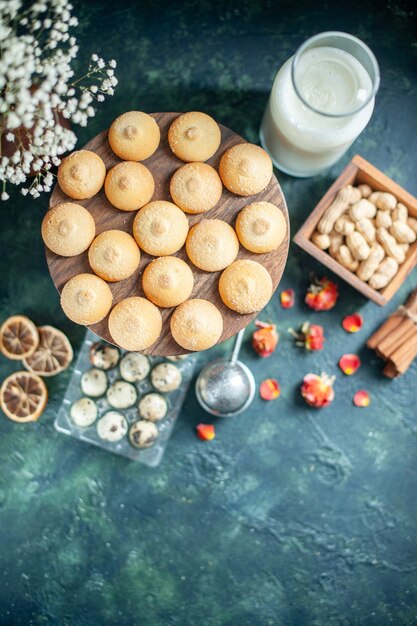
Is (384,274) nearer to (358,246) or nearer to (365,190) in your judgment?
(358,246)

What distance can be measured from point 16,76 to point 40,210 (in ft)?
2.21

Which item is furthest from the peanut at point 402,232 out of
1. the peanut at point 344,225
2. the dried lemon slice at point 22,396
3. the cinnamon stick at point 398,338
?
the dried lemon slice at point 22,396

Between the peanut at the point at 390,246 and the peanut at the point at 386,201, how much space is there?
0.06 metres

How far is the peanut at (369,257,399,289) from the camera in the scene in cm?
186

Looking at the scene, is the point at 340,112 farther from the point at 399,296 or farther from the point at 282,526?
the point at 282,526

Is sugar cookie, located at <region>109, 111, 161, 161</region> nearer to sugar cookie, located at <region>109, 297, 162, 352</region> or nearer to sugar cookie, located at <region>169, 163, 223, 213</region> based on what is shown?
sugar cookie, located at <region>169, 163, 223, 213</region>

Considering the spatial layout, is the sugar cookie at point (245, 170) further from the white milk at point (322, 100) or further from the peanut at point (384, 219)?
the peanut at point (384, 219)

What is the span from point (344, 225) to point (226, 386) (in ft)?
1.91

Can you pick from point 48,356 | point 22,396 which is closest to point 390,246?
point 48,356

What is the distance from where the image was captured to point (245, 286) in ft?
5.21

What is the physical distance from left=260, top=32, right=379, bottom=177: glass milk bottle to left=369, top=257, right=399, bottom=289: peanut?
1.19 ft

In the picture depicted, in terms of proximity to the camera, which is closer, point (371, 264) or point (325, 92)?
point (325, 92)

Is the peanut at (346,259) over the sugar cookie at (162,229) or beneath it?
beneath

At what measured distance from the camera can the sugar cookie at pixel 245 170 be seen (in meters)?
1.60
